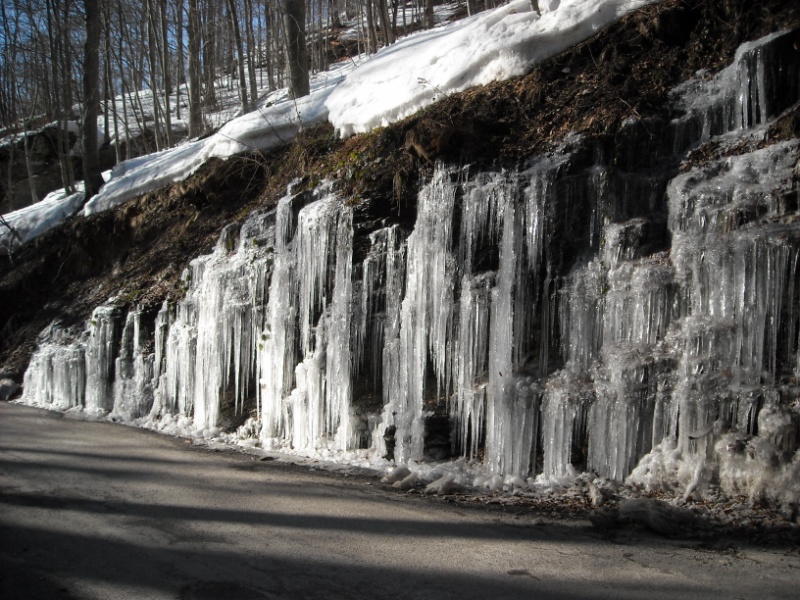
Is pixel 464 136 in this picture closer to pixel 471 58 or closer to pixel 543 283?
pixel 471 58

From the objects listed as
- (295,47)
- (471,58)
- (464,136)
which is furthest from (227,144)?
(464,136)

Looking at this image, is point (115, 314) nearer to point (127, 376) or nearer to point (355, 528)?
point (127, 376)

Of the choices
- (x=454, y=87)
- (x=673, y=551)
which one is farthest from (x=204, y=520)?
(x=454, y=87)

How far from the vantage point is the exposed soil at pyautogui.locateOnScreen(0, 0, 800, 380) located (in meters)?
6.76

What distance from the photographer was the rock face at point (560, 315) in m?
5.10

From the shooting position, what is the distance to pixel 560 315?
6.27 meters

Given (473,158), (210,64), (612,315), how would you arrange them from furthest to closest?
1. (210,64)
2. (473,158)
3. (612,315)

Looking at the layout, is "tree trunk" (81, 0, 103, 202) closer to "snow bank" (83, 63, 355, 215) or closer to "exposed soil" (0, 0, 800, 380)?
"snow bank" (83, 63, 355, 215)

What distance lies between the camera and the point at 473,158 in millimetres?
7371

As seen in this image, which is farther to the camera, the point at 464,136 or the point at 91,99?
the point at 91,99

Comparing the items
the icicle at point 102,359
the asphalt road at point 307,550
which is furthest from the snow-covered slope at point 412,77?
the asphalt road at point 307,550

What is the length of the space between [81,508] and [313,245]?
411 centimetres

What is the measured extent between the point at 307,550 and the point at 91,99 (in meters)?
13.2

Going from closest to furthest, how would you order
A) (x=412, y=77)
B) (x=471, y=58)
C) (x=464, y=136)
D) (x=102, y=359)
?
(x=464, y=136), (x=471, y=58), (x=412, y=77), (x=102, y=359)
